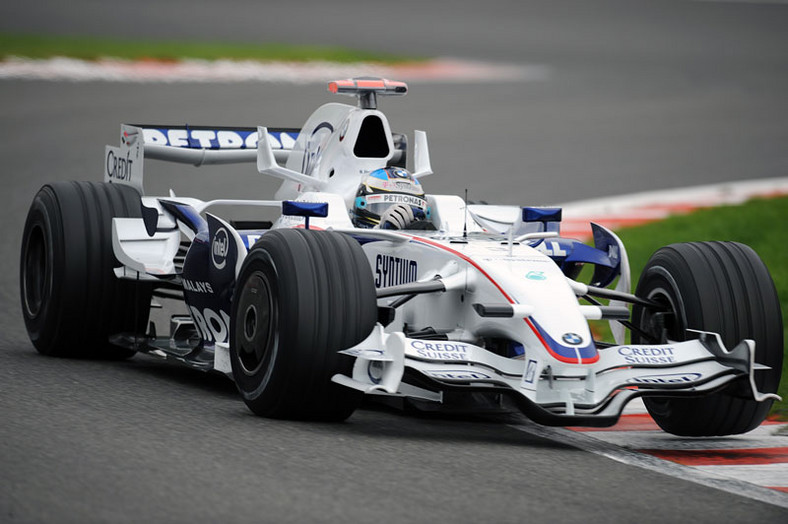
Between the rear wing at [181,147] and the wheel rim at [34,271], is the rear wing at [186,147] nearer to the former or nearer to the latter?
the rear wing at [181,147]

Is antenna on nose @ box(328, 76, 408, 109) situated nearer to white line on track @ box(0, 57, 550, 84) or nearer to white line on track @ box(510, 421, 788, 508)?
white line on track @ box(510, 421, 788, 508)

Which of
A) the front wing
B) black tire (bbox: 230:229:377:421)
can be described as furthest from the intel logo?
the front wing

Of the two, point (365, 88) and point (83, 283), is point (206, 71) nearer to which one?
point (365, 88)

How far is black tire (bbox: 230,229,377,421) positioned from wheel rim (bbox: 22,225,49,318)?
9.88 ft

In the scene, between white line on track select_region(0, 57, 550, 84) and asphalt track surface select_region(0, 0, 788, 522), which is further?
white line on track select_region(0, 57, 550, 84)

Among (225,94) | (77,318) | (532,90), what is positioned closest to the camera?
(77,318)

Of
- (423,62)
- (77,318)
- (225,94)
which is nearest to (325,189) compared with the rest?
(77,318)

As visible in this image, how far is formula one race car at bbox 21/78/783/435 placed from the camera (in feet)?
21.2

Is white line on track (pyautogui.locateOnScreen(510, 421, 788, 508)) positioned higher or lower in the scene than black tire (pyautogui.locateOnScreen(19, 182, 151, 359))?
lower

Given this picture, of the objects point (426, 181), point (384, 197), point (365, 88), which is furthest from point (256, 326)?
point (426, 181)

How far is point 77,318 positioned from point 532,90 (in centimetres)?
2029

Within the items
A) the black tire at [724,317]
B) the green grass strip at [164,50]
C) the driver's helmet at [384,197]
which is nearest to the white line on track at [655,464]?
the black tire at [724,317]

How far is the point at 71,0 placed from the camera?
3497cm

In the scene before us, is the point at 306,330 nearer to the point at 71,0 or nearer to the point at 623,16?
the point at 71,0
